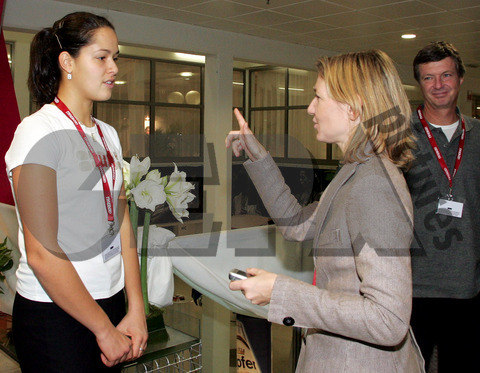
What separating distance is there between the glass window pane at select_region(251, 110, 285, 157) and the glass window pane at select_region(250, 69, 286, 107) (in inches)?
8.1

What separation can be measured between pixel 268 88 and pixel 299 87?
2.43 ft

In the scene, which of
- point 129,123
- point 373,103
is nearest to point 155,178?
point 373,103

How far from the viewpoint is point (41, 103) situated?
138 cm

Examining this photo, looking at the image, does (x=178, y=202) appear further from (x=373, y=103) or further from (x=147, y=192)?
(x=373, y=103)

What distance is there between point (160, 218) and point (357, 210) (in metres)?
6.44

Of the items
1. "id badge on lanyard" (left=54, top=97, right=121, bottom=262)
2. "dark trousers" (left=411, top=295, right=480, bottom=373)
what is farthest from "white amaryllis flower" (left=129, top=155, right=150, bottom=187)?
"dark trousers" (left=411, top=295, right=480, bottom=373)

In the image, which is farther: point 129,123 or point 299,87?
point 299,87

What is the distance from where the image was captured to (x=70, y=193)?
4.08 ft

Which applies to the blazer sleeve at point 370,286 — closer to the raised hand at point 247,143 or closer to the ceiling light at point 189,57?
the raised hand at point 247,143

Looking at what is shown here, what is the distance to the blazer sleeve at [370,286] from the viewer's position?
97cm

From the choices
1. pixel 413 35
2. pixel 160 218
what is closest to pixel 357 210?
pixel 413 35

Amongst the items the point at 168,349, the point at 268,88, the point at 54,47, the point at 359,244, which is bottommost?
the point at 168,349

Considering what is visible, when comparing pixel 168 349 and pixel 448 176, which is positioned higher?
pixel 448 176

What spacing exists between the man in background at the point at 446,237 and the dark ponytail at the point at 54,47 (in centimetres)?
140
